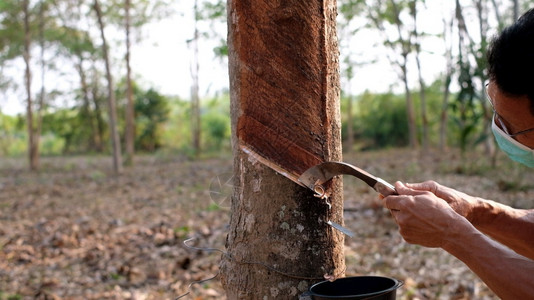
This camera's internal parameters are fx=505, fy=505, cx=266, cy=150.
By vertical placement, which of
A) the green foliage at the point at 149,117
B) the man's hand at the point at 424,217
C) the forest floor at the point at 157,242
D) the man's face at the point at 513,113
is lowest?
the forest floor at the point at 157,242

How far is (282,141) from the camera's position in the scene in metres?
1.66

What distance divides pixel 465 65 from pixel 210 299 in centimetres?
585

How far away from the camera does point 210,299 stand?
11.4 feet

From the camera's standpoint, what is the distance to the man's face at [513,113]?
1553mm

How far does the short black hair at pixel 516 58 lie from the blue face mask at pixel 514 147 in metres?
0.24

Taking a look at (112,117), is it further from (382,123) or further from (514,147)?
(382,123)

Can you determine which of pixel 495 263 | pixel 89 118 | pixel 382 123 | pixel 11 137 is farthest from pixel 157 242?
pixel 11 137

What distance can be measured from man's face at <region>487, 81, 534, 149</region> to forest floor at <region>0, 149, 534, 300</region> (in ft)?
2.26

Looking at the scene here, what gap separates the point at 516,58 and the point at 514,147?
0.44 meters

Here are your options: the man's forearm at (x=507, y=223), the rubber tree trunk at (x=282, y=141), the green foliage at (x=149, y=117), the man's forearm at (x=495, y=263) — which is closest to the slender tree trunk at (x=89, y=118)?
the green foliage at (x=149, y=117)

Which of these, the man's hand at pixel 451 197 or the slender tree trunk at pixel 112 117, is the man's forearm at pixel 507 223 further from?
the slender tree trunk at pixel 112 117

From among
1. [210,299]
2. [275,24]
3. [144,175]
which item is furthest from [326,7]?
[144,175]

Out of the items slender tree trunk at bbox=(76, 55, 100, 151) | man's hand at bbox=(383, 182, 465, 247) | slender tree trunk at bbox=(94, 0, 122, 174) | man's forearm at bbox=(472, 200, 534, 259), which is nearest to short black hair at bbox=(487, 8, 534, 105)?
man's hand at bbox=(383, 182, 465, 247)

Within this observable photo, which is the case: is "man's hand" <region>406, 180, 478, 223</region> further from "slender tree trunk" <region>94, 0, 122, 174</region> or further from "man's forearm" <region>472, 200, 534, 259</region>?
"slender tree trunk" <region>94, 0, 122, 174</region>
